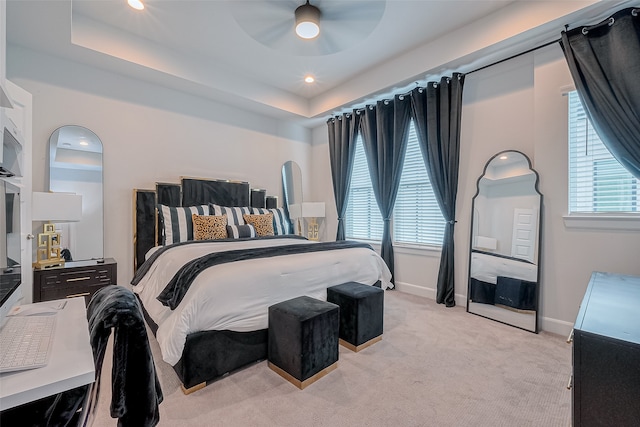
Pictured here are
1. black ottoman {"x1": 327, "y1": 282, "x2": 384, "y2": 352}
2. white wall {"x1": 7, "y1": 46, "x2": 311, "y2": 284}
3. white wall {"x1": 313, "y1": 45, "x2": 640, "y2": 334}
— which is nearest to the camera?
black ottoman {"x1": 327, "y1": 282, "x2": 384, "y2": 352}

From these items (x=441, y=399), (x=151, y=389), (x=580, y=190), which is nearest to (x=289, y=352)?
(x=441, y=399)

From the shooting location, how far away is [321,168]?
5.48m

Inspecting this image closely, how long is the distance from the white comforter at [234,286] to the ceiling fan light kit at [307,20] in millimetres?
1979

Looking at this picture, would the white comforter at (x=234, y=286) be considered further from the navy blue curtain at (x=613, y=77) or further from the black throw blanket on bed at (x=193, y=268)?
the navy blue curtain at (x=613, y=77)

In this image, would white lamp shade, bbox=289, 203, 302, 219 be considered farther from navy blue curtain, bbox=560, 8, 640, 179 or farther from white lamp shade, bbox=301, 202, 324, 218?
navy blue curtain, bbox=560, 8, 640, 179

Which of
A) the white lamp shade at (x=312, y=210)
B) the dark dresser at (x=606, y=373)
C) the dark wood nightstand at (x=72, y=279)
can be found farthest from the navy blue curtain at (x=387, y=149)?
the dark wood nightstand at (x=72, y=279)

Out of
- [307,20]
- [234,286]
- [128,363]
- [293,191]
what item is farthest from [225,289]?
[293,191]

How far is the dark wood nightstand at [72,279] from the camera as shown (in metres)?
2.60

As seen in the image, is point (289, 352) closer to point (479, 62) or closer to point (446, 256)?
point (446, 256)

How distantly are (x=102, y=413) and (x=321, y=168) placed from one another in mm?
4538

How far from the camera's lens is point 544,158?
282cm

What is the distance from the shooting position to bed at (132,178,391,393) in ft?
5.97

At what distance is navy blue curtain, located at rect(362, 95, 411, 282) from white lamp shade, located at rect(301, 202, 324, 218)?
111cm

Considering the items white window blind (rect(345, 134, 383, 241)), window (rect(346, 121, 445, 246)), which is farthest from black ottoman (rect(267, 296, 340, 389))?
white window blind (rect(345, 134, 383, 241))
